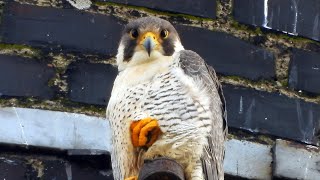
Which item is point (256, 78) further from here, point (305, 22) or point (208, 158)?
point (208, 158)

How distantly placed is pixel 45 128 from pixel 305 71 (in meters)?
1.46

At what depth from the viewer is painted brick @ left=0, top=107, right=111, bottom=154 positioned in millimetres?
8562

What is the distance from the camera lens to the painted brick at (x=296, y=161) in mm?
8836

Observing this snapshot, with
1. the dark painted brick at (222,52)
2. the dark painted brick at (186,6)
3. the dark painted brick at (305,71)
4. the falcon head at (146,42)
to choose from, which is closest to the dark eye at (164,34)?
the falcon head at (146,42)

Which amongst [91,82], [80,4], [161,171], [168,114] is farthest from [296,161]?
[161,171]

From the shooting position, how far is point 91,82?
878 cm

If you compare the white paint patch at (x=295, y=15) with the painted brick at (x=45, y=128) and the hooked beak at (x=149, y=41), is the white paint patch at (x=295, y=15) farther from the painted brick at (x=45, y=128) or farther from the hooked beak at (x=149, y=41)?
the painted brick at (x=45, y=128)

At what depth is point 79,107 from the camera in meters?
8.66

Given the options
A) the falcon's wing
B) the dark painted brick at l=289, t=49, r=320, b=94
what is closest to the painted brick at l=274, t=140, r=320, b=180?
the dark painted brick at l=289, t=49, r=320, b=94

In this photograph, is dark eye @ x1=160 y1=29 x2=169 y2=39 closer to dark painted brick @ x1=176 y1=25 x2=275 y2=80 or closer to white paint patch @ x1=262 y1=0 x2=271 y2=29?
dark painted brick @ x1=176 y1=25 x2=275 y2=80

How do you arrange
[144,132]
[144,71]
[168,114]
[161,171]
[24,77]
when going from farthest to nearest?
[24,77] < [144,71] < [168,114] < [144,132] < [161,171]

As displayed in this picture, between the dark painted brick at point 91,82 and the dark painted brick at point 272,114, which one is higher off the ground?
the dark painted brick at point 91,82

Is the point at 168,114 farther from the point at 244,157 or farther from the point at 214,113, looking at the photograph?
the point at 244,157

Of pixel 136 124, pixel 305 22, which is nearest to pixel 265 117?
pixel 305 22
